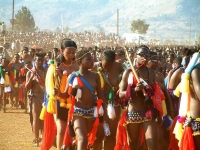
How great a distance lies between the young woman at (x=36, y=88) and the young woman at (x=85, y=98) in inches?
116

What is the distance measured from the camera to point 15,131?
13.5m

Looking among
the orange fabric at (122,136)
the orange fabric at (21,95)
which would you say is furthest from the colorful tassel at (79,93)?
the orange fabric at (21,95)

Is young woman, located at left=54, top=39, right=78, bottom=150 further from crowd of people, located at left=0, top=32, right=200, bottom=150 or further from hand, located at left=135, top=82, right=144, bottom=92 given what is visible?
hand, located at left=135, top=82, right=144, bottom=92

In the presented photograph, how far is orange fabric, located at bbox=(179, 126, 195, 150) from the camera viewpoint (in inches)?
247

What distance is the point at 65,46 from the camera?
895 cm

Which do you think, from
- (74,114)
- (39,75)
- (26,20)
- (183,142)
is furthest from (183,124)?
(26,20)

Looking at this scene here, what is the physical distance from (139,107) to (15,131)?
650cm

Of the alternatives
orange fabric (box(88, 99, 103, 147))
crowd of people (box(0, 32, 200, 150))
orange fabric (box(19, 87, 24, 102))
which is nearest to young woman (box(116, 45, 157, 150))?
crowd of people (box(0, 32, 200, 150))

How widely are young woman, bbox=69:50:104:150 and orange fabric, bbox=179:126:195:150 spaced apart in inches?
76.6

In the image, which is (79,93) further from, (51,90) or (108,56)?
(108,56)

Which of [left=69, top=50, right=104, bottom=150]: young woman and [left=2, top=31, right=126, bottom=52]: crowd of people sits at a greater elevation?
[left=2, top=31, right=126, bottom=52]: crowd of people

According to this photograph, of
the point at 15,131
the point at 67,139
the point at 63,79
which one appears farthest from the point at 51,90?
the point at 15,131

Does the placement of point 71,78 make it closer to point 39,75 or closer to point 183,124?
point 183,124

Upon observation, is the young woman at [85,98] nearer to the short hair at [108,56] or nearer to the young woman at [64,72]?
the young woman at [64,72]
